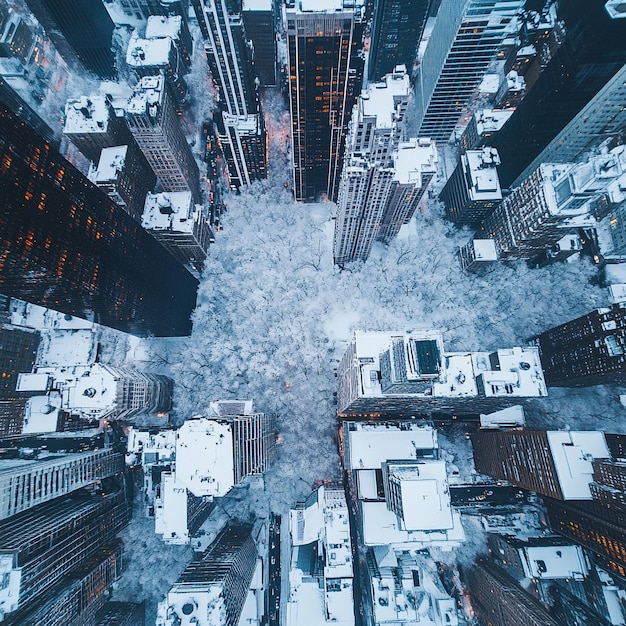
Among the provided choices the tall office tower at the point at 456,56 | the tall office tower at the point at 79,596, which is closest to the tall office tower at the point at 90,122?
the tall office tower at the point at 456,56

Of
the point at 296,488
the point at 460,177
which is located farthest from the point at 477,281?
the point at 296,488

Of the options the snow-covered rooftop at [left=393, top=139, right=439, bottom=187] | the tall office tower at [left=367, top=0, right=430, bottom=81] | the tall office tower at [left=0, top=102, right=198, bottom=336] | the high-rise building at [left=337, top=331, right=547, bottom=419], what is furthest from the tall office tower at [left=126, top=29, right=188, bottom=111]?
the high-rise building at [left=337, top=331, right=547, bottom=419]

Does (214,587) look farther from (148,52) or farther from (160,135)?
(148,52)

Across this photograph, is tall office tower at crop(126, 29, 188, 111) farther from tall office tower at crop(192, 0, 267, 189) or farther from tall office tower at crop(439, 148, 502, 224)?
tall office tower at crop(439, 148, 502, 224)

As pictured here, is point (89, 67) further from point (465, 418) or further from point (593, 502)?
point (593, 502)

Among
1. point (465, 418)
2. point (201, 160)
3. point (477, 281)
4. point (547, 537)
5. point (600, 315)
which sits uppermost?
point (201, 160)
